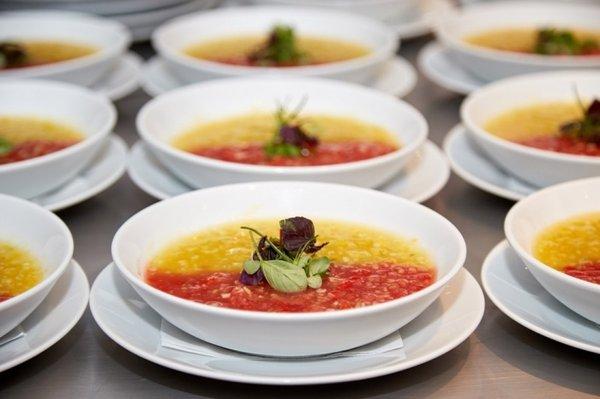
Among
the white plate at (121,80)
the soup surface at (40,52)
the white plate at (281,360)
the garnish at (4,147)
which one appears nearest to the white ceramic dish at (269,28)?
the white plate at (121,80)

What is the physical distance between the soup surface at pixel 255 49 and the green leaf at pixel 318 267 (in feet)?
4.48

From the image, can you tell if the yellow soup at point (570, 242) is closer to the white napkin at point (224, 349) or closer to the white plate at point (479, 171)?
the white plate at point (479, 171)

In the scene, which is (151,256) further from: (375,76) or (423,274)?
(375,76)

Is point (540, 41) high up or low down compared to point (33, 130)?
up

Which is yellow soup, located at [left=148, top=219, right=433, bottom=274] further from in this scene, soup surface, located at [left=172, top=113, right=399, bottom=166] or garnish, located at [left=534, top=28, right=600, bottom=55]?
garnish, located at [left=534, top=28, right=600, bottom=55]

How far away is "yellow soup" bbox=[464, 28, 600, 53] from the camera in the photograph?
3.04 meters

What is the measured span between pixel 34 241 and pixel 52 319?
0.20 metres

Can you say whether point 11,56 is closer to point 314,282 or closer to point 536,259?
point 314,282

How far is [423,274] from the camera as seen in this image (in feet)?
5.13

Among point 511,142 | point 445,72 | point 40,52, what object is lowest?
point 40,52

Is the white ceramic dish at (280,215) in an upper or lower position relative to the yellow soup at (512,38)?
upper

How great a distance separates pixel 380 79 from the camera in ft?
9.25

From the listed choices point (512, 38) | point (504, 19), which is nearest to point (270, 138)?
point (512, 38)

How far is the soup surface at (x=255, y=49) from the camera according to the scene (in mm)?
2875
